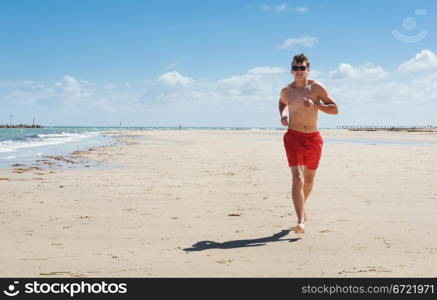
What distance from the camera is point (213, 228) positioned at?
17.8 feet

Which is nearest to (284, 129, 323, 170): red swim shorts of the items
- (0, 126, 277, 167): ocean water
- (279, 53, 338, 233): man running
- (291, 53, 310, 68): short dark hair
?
(279, 53, 338, 233): man running

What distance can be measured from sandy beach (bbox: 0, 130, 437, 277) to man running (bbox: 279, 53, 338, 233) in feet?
2.14

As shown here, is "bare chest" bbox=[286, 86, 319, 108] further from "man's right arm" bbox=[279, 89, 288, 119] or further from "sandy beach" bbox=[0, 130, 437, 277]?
"sandy beach" bbox=[0, 130, 437, 277]

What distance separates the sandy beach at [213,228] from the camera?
3.88m

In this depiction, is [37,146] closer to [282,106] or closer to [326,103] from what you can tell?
[282,106]

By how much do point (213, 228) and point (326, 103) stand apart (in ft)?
6.90

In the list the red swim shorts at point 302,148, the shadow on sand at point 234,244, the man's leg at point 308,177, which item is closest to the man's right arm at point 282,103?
the red swim shorts at point 302,148

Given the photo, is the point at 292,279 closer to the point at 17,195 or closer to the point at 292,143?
the point at 292,143

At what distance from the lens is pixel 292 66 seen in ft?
17.3

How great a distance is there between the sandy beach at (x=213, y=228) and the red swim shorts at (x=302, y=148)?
0.85 metres

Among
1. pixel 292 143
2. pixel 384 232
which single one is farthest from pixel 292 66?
pixel 384 232

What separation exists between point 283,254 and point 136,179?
6304mm

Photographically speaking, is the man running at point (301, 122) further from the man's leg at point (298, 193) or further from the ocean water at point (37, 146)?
the ocean water at point (37, 146)

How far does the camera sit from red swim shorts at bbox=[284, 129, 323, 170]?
5293mm
